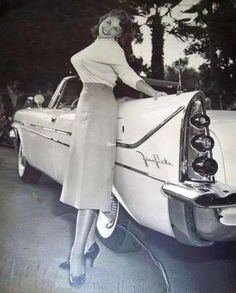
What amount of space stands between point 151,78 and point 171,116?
0.13 meters

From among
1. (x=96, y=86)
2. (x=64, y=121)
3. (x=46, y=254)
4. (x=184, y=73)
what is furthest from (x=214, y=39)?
(x=46, y=254)

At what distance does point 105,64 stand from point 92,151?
216 millimetres

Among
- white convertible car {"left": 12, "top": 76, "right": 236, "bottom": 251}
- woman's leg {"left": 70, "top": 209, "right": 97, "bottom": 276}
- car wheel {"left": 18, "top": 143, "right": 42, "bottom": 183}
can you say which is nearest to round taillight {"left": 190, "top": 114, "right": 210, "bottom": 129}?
white convertible car {"left": 12, "top": 76, "right": 236, "bottom": 251}

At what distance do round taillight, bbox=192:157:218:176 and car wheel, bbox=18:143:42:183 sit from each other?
0.48 metres

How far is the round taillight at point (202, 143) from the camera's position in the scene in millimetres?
998

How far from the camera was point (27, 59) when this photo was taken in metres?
1.16

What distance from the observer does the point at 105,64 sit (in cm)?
107

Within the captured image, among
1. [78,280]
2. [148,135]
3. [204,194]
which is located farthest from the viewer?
[78,280]

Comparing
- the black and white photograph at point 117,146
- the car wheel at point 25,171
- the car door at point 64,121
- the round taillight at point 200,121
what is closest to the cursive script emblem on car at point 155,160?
the black and white photograph at point 117,146

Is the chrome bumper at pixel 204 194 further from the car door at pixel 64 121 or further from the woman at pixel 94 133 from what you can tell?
the car door at pixel 64 121

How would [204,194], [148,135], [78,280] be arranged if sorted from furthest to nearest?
[78,280]
[148,135]
[204,194]

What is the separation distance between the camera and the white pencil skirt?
1.11 m

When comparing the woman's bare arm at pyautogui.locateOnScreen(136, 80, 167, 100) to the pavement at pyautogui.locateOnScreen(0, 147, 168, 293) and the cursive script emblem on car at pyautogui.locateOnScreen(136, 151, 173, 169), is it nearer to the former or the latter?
the cursive script emblem on car at pyautogui.locateOnScreen(136, 151, 173, 169)

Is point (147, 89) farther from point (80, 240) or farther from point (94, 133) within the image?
point (80, 240)
